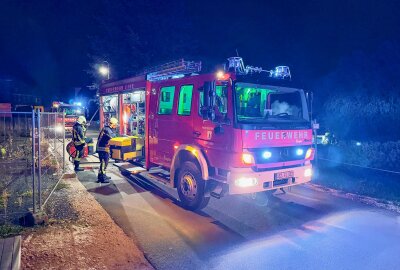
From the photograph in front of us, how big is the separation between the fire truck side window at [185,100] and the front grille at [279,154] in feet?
5.49

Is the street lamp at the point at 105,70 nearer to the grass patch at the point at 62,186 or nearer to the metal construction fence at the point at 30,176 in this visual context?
the metal construction fence at the point at 30,176

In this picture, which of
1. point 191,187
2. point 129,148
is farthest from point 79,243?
point 129,148

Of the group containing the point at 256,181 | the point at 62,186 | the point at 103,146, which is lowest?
the point at 62,186

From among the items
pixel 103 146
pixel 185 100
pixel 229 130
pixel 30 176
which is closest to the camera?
pixel 229 130

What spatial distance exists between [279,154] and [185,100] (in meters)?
2.11

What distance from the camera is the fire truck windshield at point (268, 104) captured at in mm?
5113

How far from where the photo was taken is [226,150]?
5.01 metres

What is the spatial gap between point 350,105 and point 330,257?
13831 millimetres

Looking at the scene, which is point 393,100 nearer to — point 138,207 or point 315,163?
point 315,163

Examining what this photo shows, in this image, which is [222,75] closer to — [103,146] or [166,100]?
[166,100]

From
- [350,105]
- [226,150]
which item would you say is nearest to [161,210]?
[226,150]

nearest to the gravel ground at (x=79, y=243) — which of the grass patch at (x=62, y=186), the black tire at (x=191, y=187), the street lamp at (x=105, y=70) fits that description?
the grass patch at (x=62, y=186)

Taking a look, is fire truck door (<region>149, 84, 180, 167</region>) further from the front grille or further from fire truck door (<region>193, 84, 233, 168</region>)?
the front grille

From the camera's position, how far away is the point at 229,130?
4.94 meters
